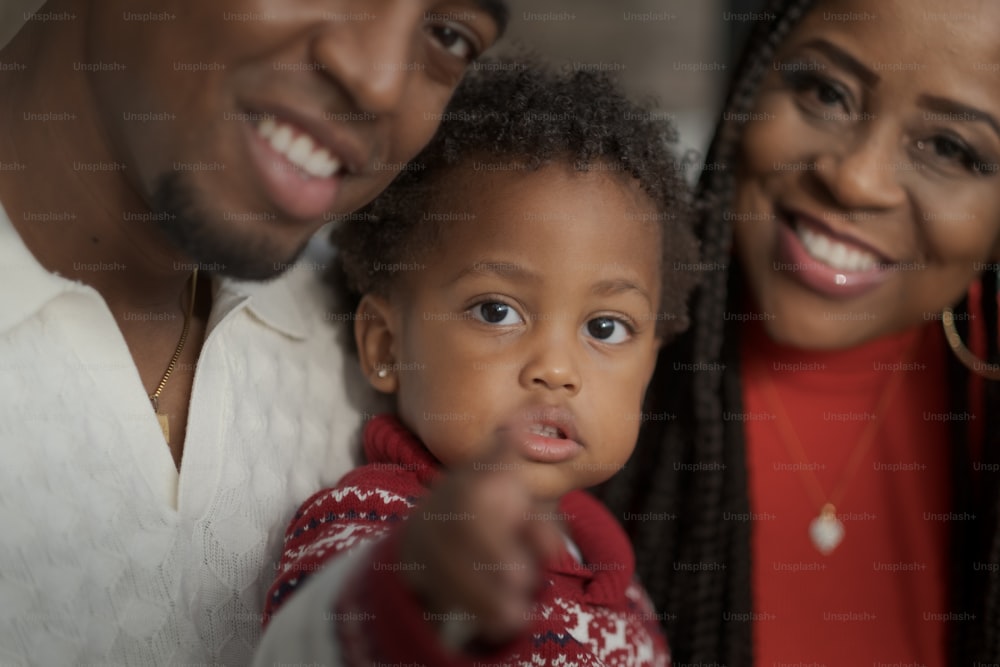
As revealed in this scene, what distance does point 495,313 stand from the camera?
171 cm

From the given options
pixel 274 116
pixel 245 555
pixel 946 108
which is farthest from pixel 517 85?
pixel 245 555

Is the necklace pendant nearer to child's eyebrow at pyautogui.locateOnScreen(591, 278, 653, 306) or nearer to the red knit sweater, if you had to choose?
the red knit sweater

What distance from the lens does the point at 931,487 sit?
224 centimetres

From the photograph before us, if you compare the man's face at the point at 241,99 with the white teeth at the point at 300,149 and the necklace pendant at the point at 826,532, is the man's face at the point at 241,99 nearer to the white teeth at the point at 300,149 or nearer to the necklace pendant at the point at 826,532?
the white teeth at the point at 300,149

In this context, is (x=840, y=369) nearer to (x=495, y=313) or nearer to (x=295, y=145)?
(x=495, y=313)

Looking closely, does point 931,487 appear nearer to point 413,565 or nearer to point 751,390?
point 751,390

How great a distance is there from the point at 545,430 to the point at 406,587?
70cm

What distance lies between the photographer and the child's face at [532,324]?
1.65m

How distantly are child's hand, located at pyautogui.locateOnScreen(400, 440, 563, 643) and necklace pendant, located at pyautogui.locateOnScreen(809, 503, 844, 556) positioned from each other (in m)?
1.40

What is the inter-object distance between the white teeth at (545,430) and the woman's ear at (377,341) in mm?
307

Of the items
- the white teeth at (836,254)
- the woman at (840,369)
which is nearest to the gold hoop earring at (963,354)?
the woman at (840,369)

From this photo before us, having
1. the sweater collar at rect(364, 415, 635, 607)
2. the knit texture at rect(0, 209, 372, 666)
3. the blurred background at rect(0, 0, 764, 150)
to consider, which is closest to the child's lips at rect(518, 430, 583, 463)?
the sweater collar at rect(364, 415, 635, 607)

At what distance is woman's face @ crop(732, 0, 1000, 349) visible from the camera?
1843 millimetres

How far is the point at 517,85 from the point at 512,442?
1.06 metres
